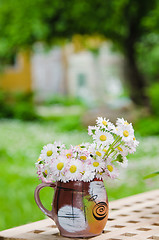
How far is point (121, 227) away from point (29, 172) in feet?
15.7

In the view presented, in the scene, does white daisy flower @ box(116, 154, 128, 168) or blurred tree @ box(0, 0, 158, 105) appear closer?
white daisy flower @ box(116, 154, 128, 168)

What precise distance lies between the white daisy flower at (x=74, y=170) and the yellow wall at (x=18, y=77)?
16737mm

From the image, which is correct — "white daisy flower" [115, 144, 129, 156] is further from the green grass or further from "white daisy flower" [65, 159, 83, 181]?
the green grass

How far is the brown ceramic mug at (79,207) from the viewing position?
1.33 meters

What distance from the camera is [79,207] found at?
4.35ft

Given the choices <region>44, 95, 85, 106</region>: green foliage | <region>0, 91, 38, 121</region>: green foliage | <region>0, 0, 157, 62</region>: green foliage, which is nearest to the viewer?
<region>0, 0, 157, 62</region>: green foliage

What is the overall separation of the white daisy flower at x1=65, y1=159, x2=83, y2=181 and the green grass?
2769 mm

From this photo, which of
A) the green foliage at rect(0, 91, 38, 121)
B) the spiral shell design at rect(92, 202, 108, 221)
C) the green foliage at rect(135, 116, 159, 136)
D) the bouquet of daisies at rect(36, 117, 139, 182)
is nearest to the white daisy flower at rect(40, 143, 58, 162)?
the bouquet of daisies at rect(36, 117, 139, 182)

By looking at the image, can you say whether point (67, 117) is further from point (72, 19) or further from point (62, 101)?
point (62, 101)

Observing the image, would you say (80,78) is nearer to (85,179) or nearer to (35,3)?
(35,3)

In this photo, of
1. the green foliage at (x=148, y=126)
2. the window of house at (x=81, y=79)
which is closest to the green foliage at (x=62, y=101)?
the window of house at (x=81, y=79)

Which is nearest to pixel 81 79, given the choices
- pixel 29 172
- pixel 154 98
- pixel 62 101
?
pixel 62 101

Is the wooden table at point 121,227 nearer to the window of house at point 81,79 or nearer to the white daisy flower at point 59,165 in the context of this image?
the white daisy flower at point 59,165

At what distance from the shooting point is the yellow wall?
1828 cm
